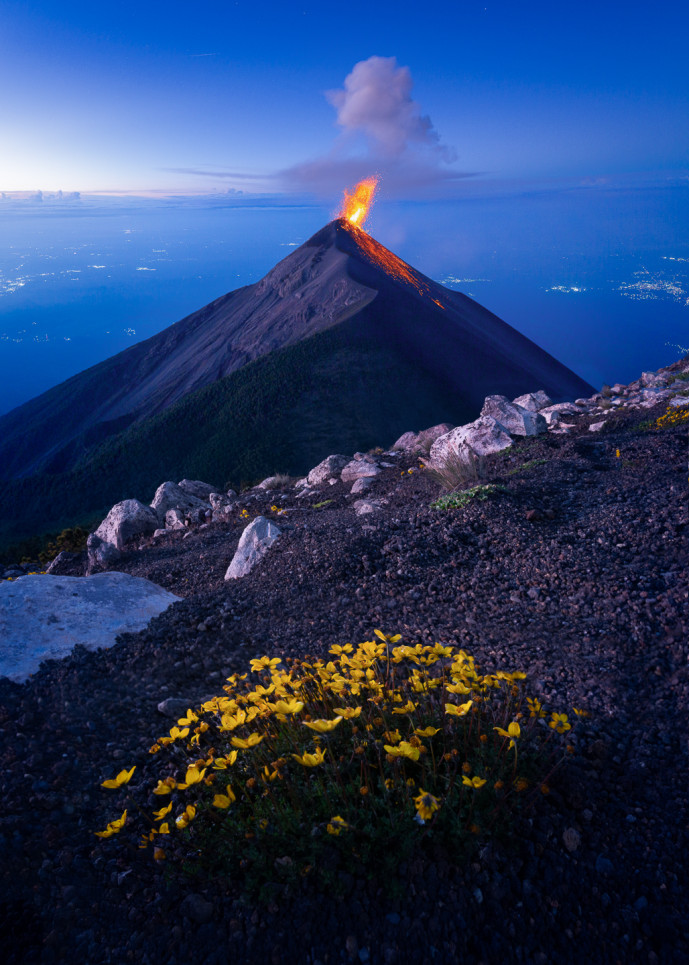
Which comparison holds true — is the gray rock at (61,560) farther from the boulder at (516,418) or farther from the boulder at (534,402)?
the boulder at (534,402)

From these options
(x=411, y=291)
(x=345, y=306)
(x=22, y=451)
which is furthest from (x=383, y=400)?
(x=22, y=451)

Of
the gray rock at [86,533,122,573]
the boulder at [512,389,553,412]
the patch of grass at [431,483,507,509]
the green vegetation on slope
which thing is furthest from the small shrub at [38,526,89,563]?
the green vegetation on slope

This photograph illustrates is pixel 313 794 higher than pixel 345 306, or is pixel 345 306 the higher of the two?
pixel 345 306

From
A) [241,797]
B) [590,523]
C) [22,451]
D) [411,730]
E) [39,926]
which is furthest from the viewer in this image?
[22,451]

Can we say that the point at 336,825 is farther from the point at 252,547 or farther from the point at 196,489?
the point at 196,489

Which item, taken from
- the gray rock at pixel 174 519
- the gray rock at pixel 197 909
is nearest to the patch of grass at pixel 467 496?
the gray rock at pixel 197 909

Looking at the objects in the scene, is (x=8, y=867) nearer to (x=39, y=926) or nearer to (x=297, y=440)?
(x=39, y=926)
